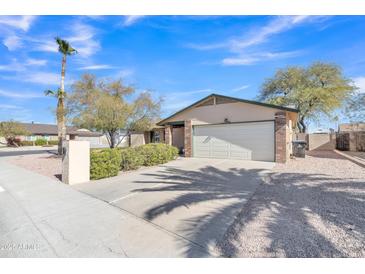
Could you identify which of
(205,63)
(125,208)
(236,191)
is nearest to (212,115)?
(205,63)

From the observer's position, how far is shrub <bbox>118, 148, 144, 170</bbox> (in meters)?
9.75

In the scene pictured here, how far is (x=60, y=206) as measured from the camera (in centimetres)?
528

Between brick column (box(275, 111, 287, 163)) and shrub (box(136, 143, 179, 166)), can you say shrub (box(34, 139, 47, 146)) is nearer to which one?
shrub (box(136, 143, 179, 166))

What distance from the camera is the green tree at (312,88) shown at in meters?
20.2

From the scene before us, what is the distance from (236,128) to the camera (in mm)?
13258

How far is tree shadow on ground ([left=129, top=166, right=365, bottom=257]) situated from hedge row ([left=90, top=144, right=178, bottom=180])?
2.55m

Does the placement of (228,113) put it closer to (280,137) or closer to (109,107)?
(280,137)

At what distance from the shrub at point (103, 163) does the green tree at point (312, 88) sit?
66.3 ft

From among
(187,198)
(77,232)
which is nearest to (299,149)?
(187,198)

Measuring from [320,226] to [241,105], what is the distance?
33.8ft

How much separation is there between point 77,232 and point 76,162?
4.41 meters

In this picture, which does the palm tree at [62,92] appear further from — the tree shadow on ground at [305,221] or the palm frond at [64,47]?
the tree shadow on ground at [305,221]

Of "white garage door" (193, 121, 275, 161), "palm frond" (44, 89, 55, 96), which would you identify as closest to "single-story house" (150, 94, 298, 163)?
"white garage door" (193, 121, 275, 161)

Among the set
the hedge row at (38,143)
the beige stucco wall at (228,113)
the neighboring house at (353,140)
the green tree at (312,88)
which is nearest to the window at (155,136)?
the beige stucco wall at (228,113)
